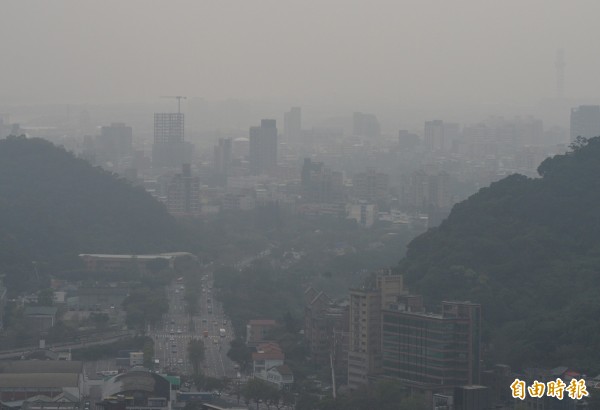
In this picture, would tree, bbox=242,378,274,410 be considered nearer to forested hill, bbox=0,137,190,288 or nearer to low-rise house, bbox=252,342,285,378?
low-rise house, bbox=252,342,285,378

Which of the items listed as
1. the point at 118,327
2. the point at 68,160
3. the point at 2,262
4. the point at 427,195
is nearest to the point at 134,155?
the point at 427,195

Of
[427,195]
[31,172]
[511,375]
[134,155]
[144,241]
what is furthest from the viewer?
[134,155]

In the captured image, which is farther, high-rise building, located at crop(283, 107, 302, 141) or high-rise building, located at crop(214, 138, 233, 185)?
high-rise building, located at crop(283, 107, 302, 141)

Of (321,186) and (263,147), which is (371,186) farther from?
(263,147)

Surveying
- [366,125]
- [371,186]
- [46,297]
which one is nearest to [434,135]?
[366,125]

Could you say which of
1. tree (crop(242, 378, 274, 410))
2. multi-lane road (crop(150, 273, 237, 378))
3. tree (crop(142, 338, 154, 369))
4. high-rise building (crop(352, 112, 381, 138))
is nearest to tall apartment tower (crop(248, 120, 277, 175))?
high-rise building (crop(352, 112, 381, 138))

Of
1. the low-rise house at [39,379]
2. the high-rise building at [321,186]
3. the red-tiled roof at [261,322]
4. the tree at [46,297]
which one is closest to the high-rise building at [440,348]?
the low-rise house at [39,379]

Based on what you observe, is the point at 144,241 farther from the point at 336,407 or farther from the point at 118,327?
the point at 336,407
